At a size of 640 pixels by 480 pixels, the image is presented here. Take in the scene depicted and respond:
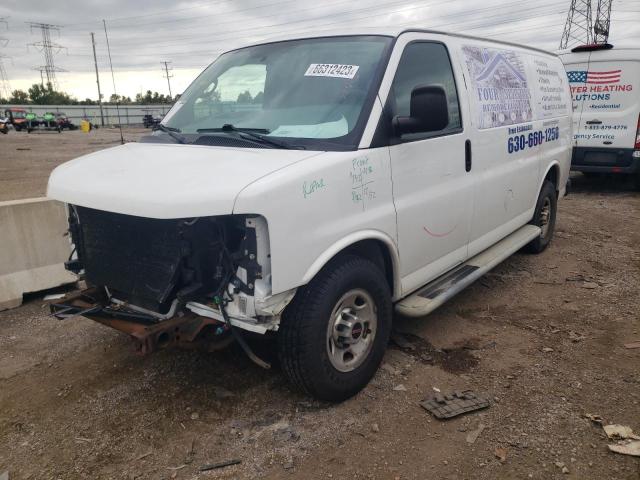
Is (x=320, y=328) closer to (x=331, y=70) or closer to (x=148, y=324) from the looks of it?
(x=148, y=324)

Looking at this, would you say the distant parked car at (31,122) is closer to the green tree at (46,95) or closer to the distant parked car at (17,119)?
the distant parked car at (17,119)

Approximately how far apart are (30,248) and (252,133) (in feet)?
10.00

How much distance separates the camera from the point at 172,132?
392cm

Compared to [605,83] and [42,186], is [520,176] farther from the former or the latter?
[42,186]

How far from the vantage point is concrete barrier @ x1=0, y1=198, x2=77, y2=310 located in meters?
4.95

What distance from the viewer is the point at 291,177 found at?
2.76m

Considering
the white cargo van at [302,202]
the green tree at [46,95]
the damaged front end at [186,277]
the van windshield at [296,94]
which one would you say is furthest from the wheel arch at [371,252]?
the green tree at [46,95]

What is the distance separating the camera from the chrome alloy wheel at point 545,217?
641 cm

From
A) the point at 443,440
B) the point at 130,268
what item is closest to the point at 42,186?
the point at 130,268

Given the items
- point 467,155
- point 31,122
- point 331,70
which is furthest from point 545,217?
point 31,122

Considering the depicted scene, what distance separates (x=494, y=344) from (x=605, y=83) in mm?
8396

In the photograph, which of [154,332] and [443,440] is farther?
[443,440]

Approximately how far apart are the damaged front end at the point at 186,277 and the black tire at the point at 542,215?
4330 millimetres

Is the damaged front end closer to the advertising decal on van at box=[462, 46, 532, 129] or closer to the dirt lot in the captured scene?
the dirt lot
